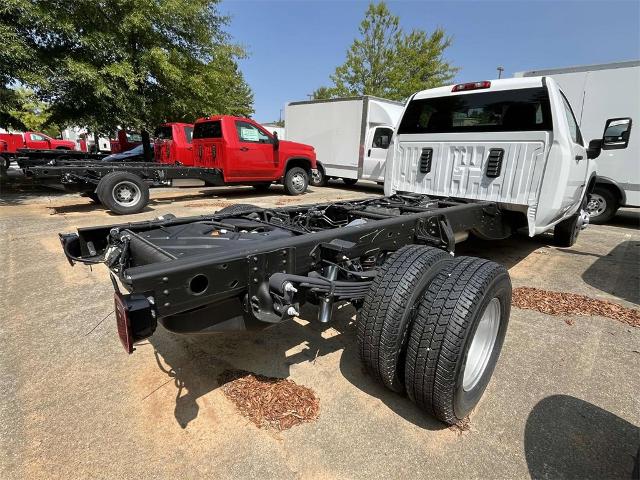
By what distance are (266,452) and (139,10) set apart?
12845 mm

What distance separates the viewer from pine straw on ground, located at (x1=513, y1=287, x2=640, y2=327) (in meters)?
3.46

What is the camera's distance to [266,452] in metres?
1.81

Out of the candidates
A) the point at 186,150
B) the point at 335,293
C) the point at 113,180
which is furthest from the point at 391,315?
the point at 186,150

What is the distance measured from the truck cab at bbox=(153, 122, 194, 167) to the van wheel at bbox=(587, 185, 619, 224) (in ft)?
34.6

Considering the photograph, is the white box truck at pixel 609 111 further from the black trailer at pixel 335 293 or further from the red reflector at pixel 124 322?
the red reflector at pixel 124 322

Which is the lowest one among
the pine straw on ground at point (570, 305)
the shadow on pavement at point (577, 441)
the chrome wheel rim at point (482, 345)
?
the shadow on pavement at point (577, 441)

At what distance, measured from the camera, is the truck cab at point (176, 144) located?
11086mm

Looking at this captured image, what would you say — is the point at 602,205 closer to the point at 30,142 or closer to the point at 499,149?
the point at 499,149

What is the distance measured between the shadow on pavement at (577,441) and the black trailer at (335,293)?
35 cm

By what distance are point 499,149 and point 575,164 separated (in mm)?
1118

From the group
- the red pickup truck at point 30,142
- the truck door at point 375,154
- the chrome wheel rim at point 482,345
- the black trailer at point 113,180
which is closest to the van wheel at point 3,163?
the black trailer at point 113,180

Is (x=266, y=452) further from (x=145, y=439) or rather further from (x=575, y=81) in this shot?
(x=575, y=81)

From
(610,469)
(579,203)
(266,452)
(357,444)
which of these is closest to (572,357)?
(610,469)

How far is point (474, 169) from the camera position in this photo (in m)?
4.24
